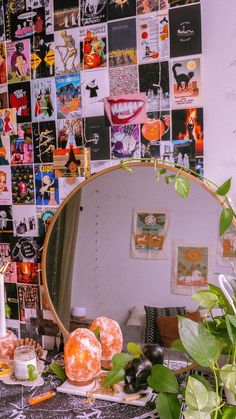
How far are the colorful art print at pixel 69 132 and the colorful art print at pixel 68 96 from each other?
17 mm

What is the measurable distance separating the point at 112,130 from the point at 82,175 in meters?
0.18

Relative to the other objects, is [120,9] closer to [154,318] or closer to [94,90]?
[94,90]

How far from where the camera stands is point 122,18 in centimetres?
121

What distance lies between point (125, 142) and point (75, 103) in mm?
228

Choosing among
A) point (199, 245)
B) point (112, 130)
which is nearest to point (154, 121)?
point (112, 130)

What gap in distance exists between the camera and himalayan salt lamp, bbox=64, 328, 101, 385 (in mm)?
1049

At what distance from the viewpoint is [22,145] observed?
4.57 ft

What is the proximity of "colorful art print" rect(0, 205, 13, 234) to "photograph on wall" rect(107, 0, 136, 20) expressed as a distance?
29.8 inches

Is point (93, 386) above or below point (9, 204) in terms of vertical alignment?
below

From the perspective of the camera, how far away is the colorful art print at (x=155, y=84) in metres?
1.17

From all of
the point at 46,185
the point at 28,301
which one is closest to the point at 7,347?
the point at 28,301

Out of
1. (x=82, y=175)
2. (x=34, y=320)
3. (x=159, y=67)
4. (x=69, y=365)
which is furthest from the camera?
(x=34, y=320)

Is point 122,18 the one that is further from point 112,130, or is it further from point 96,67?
point 112,130

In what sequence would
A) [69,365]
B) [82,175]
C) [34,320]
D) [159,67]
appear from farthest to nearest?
[34,320] < [82,175] < [159,67] < [69,365]
